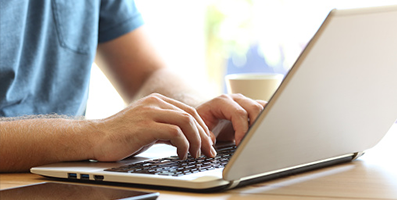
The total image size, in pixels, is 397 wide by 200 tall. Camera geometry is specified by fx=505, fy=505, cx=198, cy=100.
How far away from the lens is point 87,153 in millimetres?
719

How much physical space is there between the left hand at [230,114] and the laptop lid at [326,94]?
0.21 m

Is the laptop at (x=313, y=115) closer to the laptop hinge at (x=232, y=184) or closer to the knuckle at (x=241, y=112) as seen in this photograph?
the laptop hinge at (x=232, y=184)

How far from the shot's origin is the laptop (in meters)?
0.50

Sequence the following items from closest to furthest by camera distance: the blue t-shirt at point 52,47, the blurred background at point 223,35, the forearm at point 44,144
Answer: the forearm at point 44,144 → the blue t-shirt at point 52,47 → the blurred background at point 223,35

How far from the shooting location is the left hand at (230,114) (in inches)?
33.8

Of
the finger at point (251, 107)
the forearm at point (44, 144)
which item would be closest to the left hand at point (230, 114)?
the finger at point (251, 107)

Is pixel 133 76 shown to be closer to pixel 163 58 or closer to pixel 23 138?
pixel 163 58

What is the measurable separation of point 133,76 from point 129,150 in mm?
892

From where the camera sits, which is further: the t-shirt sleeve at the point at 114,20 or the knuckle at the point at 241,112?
the t-shirt sleeve at the point at 114,20

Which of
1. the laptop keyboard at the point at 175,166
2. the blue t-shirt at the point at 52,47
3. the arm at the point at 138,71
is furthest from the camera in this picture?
the arm at the point at 138,71

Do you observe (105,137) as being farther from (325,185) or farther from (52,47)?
(52,47)

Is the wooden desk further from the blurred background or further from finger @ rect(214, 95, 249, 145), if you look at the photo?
the blurred background

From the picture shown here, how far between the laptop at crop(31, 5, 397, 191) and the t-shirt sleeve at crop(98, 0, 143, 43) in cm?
94

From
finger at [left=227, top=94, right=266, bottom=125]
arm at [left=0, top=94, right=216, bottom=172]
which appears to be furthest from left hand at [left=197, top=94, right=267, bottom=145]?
arm at [left=0, top=94, right=216, bottom=172]
